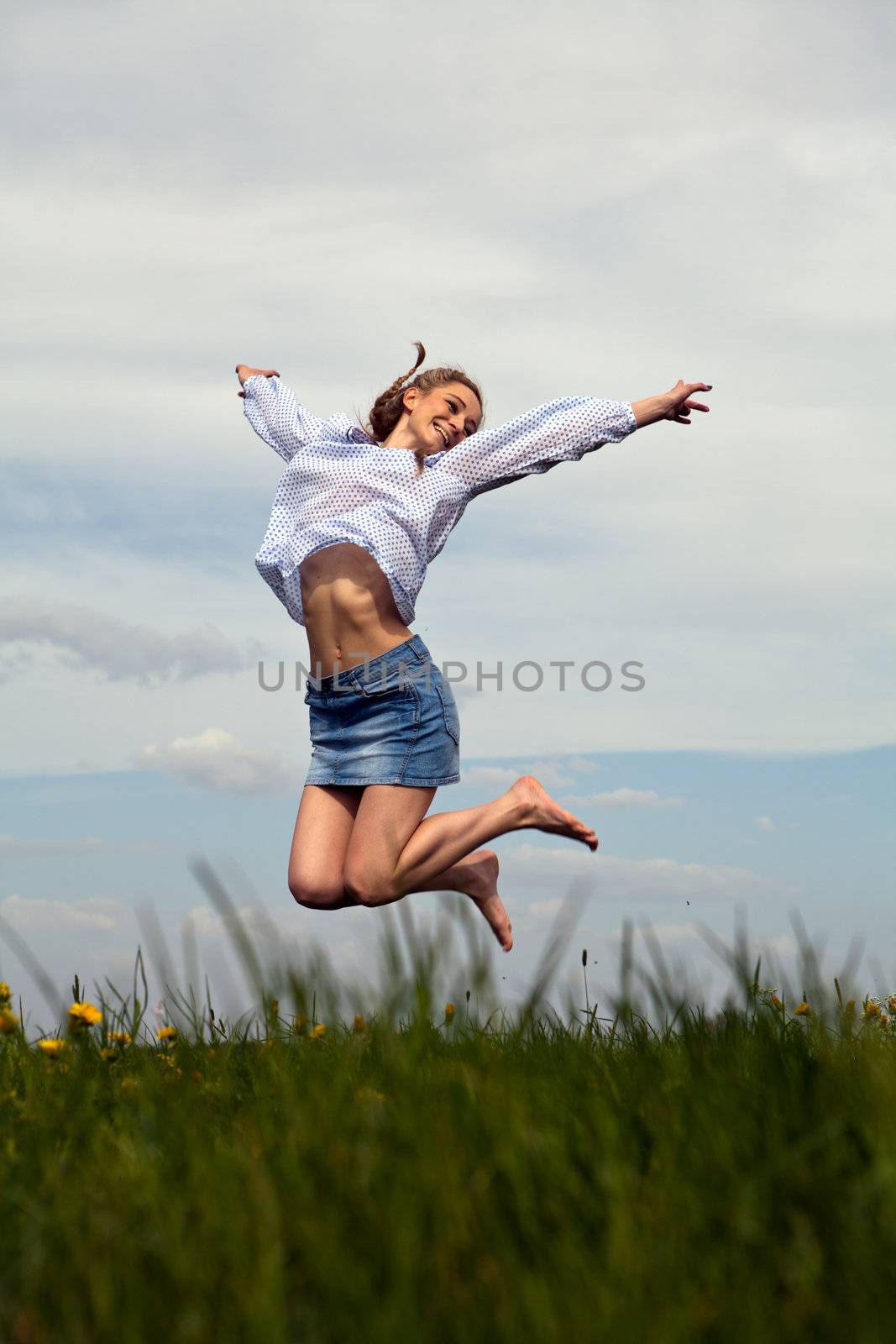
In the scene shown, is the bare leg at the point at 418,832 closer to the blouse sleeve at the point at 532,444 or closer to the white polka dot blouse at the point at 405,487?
the white polka dot blouse at the point at 405,487

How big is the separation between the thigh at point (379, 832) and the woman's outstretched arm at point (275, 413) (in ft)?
6.89

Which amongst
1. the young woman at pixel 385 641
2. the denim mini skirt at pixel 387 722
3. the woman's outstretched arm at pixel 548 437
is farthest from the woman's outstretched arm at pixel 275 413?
the denim mini skirt at pixel 387 722

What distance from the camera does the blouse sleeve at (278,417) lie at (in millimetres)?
6645

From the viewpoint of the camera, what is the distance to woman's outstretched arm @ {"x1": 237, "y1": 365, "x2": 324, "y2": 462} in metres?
6.65

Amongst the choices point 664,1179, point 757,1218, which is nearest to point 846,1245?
point 757,1218

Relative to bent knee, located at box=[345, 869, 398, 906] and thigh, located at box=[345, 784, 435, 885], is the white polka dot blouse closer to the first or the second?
thigh, located at box=[345, 784, 435, 885]

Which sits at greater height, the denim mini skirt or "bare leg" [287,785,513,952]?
the denim mini skirt

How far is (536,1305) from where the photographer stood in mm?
2023

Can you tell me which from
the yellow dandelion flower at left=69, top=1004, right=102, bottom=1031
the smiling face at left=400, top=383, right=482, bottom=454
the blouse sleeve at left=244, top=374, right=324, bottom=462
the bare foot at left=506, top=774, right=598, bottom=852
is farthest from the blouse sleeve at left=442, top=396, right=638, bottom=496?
the yellow dandelion flower at left=69, top=1004, right=102, bottom=1031

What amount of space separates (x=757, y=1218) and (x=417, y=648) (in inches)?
144

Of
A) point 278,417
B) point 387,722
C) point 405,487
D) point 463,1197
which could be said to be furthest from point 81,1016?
point 278,417

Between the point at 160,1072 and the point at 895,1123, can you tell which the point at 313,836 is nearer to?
the point at 160,1072

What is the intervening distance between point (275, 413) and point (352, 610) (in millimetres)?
1614

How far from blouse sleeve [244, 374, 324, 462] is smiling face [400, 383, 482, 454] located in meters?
0.52
